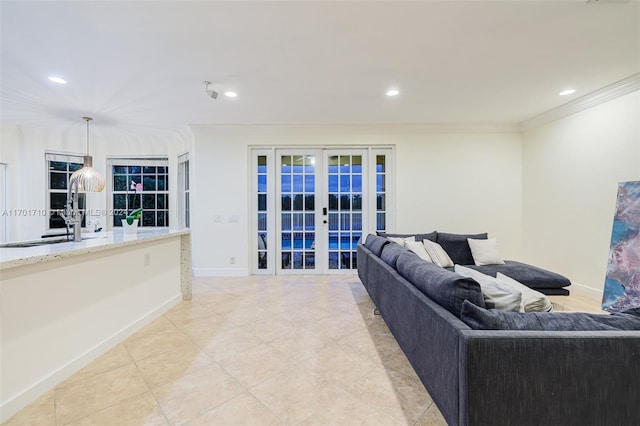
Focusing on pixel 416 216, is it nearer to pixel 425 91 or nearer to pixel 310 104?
pixel 425 91

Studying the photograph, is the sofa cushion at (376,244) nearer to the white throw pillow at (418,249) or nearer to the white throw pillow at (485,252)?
the white throw pillow at (418,249)

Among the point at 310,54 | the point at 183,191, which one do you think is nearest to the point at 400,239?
the point at 310,54

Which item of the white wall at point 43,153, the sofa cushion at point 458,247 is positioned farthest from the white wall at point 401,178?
the white wall at point 43,153

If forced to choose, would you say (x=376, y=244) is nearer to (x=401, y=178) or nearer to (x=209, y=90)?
(x=401, y=178)

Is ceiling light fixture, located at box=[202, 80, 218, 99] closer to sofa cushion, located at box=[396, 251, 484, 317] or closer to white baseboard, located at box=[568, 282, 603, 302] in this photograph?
sofa cushion, located at box=[396, 251, 484, 317]

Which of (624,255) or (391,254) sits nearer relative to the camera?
(391,254)

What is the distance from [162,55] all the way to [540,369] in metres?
3.40

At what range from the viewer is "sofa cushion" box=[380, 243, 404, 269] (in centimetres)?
241

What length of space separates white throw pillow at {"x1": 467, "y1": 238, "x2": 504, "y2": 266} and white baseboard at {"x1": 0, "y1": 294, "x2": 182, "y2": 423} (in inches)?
160

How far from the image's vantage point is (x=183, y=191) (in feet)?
17.7

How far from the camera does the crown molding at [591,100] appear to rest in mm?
3053

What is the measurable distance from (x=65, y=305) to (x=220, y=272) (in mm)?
2772

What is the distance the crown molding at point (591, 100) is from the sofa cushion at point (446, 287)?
136 inches

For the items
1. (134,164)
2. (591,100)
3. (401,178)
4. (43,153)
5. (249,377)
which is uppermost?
(591,100)
